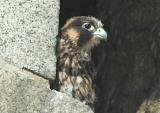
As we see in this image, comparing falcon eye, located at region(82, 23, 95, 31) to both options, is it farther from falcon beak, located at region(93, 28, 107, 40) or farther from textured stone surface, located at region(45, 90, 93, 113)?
textured stone surface, located at region(45, 90, 93, 113)

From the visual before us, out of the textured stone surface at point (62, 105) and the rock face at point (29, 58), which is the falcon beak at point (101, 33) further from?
the textured stone surface at point (62, 105)

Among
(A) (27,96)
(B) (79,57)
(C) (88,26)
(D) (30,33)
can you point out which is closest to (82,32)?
(C) (88,26)

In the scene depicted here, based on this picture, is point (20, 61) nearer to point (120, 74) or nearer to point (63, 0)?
point (120, 74)

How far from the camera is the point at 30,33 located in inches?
225

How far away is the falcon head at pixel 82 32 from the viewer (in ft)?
22.8

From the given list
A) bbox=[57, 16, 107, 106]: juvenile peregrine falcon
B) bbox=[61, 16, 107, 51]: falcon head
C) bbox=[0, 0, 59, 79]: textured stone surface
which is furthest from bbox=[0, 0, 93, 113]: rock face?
bbox=[61, 16, 107, 51]: falcon head

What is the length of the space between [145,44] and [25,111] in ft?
5.84

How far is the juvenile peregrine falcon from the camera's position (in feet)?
22.0

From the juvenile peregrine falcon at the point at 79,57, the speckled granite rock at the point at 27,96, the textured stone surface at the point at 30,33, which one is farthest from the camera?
the juvenile peregrine falcon at the point at 79,57

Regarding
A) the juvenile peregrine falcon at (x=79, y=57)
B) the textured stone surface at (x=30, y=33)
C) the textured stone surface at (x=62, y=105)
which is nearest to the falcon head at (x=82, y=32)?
the juvenile peregrine falcon at (x=79, y=57)

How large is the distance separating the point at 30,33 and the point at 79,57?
127 centimetres

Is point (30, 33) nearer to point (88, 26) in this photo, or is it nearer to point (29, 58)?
point (29, 58)

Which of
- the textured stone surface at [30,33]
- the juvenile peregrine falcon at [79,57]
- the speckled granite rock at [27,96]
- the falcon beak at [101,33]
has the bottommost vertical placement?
the juvenile peregrine falcon at [79,57]

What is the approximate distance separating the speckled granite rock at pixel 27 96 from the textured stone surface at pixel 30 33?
3.1 inches
